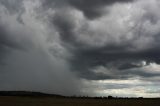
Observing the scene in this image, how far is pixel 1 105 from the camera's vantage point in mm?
107625

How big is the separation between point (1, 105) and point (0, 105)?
1.68ft

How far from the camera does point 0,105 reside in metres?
108
